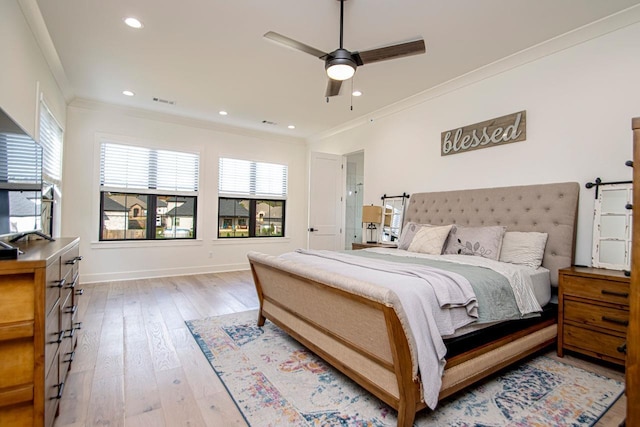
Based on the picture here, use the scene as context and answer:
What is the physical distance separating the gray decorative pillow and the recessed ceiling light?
3710 millimetres

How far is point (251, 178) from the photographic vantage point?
20.8 ft

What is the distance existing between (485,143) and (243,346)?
11.0 ft

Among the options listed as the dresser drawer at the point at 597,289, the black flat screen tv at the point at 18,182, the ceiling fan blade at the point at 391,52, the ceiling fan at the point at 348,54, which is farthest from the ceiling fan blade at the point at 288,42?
the dresser drawer at the point at 597,289

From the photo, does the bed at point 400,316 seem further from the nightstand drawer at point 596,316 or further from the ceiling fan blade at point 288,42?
the ceiling fan blade at point 288,42

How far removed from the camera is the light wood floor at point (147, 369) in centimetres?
174

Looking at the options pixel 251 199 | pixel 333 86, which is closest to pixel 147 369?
pixel 333 86

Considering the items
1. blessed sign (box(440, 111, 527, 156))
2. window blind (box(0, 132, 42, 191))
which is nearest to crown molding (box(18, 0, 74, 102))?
window blind (box(0, 132, 42, 191))

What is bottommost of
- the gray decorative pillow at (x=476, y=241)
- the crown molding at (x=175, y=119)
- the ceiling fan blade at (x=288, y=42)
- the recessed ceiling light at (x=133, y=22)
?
the gray decorative pillow at (x=476, y=241)

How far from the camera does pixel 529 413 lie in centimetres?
178

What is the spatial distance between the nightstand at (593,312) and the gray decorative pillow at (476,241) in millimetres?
572

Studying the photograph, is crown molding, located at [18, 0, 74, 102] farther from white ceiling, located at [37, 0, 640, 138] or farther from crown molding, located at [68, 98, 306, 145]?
crown molding, located at [68, 98, 306, 145]

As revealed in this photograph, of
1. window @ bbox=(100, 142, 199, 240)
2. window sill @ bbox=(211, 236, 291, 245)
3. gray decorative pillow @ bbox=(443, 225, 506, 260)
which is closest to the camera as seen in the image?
gray decorative pillow @ bbox=(443, 225, 506, 260)

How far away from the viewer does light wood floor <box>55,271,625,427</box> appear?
1738 mm

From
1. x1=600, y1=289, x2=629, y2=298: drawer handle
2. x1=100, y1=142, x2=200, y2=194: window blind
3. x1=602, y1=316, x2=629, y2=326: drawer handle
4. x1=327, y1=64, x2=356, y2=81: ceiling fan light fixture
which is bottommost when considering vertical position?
x1=602, y1=316, x2=629, y2=326: drawer handle
